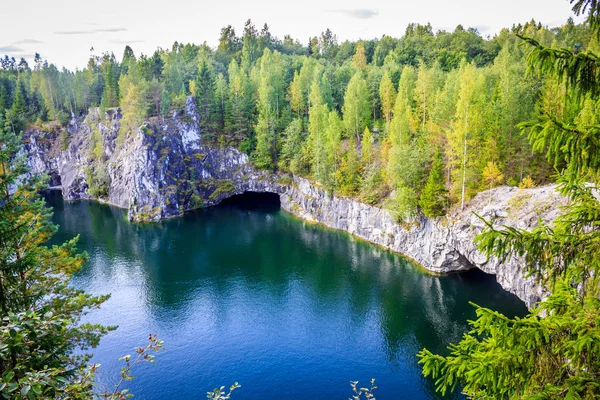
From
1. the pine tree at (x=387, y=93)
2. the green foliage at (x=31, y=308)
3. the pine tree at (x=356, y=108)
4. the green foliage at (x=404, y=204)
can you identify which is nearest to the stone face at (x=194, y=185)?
the green foliage at (x=404, y=204)

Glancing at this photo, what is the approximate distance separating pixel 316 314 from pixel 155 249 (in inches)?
1216

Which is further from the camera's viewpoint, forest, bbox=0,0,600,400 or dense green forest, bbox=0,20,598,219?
dense green forest, bbox=0,20,598,219

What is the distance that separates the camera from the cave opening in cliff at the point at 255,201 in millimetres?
82438

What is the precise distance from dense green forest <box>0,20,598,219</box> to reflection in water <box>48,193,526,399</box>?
10.0 meters

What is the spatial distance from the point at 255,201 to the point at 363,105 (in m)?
29.6

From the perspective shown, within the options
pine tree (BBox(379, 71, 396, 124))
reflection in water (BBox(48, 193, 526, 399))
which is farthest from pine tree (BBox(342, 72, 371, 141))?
reflection in water (BBox(48, 193, 526, 399))

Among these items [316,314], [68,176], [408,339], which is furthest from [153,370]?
[68,176]

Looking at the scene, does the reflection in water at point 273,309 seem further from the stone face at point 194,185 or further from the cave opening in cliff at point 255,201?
the cave opening in cliff at point 255,201

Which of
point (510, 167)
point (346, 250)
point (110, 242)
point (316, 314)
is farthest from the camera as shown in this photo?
point (110, 242)

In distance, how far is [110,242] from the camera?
64.9 metres

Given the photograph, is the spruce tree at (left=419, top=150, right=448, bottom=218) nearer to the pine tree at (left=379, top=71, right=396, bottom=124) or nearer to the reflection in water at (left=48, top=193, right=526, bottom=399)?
the reflection in water at (left=48, top=193, right=526, bottom=399)

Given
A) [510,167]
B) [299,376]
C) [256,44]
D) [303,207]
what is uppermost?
[256,44]

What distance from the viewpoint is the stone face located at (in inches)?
1877

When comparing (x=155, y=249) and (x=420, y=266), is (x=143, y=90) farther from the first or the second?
(x=420, y=266)
